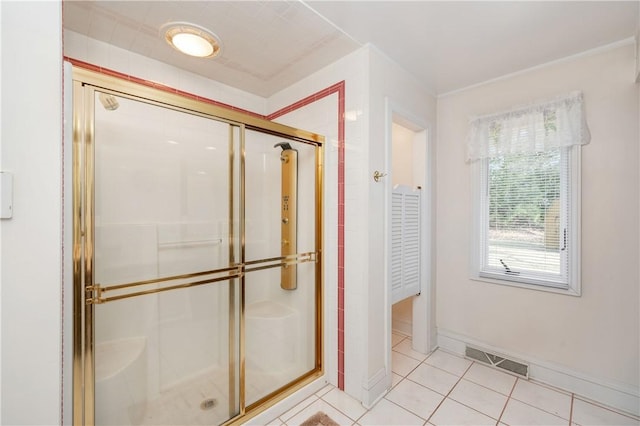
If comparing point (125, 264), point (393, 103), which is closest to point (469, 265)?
point (393, 103)

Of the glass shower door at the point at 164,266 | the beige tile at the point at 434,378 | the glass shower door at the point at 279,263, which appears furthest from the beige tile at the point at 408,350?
the glass shower door at the point at 164,266

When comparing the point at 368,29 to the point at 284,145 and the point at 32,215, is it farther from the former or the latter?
the point at 32,215

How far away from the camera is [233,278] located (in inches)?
64.6

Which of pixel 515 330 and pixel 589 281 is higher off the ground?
pixel 589 281

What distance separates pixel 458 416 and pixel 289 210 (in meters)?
1.73

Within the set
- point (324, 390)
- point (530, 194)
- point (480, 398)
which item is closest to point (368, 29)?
point (530, 194)

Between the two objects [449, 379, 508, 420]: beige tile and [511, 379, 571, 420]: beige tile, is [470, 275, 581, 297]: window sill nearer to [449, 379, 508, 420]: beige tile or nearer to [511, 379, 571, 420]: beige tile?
[511, 379, 571, 420]: beige tile

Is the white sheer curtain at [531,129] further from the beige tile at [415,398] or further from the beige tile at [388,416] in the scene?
the beige tile at [388,416]

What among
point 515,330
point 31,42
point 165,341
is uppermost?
point 31,42

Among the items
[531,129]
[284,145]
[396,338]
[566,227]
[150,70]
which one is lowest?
[396,338]

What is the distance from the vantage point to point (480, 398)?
6.21 feet

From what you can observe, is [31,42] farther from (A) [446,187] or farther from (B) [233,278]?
(A) [446,187]

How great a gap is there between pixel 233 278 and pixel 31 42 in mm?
1275

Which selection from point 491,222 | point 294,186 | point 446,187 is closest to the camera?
point 294,186
